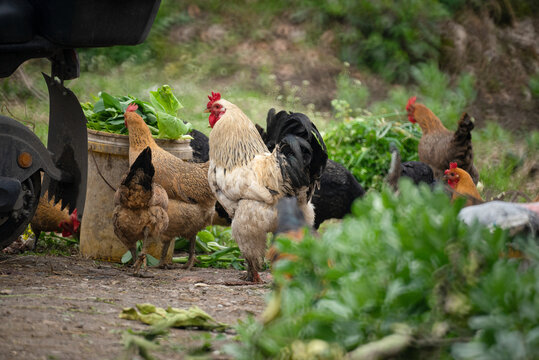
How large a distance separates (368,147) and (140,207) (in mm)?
3796

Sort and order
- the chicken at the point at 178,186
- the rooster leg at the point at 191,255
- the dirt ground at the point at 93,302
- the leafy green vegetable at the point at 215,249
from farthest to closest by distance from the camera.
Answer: the leafy green vegetable at the point at 215,249
the rooster leg at the point at 191,255
the chicken at the point at 178,186
the dirt ground at the point at 93,302

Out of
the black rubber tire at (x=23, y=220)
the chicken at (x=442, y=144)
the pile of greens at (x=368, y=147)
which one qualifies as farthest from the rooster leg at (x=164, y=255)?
the chicken at (x=442, y=144)

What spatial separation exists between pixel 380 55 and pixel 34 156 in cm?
936

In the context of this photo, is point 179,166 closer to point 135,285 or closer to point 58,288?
point 135,285

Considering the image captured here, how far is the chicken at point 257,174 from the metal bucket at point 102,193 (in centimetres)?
83

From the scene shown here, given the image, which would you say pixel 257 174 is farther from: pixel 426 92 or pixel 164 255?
pixel 426 92

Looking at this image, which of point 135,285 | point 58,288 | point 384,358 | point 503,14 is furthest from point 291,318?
point 503,14

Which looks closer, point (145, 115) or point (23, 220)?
point (23, 220)

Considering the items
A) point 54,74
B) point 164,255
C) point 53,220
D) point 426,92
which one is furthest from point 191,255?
point 426,92

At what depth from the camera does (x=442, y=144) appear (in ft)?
23.9

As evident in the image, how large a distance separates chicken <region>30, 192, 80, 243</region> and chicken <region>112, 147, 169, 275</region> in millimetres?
979

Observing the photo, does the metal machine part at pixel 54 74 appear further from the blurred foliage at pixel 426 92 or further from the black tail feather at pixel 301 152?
the blurred foliage at pixel 426 92

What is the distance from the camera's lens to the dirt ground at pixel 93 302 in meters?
2.51

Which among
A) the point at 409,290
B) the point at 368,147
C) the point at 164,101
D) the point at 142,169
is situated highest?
the point at 409,290
